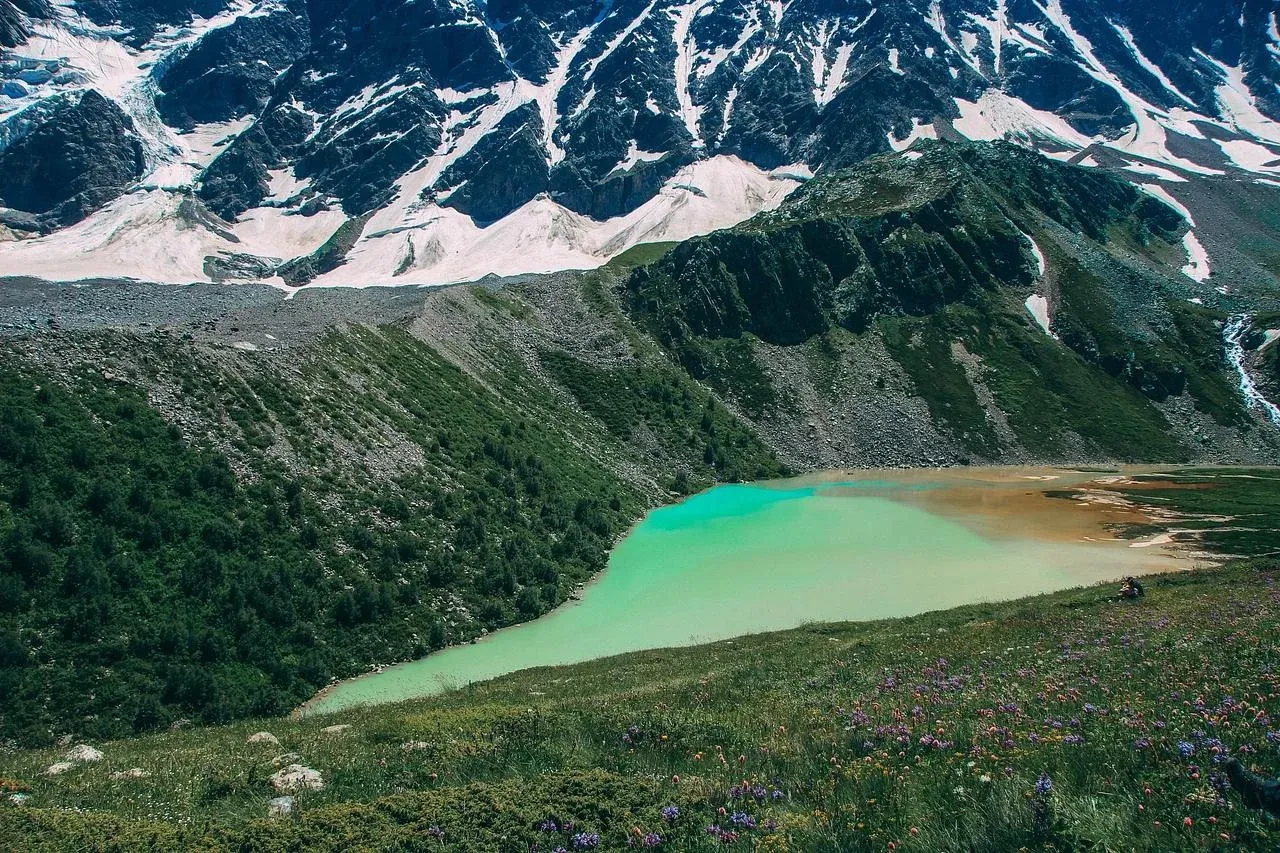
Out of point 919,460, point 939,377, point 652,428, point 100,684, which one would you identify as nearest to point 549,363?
point 652,428

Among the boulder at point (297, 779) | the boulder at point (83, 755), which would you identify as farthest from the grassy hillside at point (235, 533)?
the boulder at point (297, 779)

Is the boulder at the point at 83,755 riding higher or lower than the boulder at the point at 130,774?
lower

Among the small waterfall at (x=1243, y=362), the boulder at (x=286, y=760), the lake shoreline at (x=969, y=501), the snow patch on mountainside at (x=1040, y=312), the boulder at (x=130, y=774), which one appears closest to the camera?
the boulder at (x=130, y=774)

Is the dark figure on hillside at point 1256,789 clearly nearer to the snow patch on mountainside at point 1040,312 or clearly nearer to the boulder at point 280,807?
the boulder at point 280,807

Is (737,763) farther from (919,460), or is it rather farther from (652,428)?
(919,460)

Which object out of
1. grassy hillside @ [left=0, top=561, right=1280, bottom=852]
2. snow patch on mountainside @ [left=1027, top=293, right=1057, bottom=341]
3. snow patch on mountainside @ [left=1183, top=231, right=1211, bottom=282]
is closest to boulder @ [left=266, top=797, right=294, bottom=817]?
grassy hillside @ [left=0, top=561, right=1280, bottom=852]

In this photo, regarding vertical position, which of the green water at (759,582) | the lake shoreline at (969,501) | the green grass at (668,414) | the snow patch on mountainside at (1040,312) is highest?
the snow patch on mountainside at (1040,312)

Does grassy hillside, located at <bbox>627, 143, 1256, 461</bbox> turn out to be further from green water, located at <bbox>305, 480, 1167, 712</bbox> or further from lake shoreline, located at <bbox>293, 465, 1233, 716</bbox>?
green water, located at <bbox>305, 480, 1167, 712</bbox>
